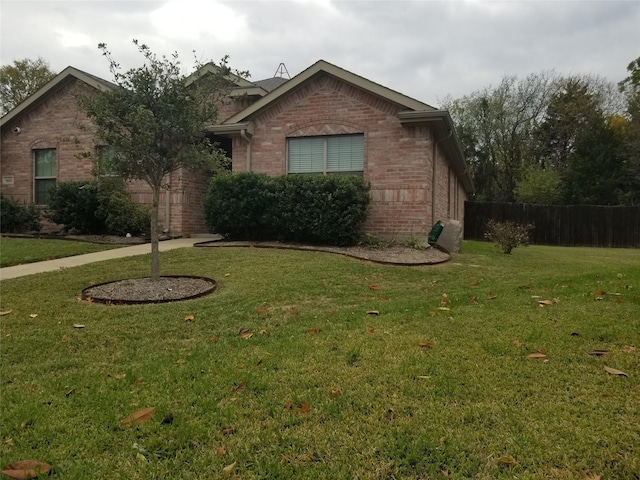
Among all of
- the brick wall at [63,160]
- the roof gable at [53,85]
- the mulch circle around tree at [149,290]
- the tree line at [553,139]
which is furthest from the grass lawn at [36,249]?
the tree line at [553,139]

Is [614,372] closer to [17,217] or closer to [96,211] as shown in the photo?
[96,211]

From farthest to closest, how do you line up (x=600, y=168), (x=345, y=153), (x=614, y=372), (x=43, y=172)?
(x=600, y=168) < (x=43, y=172) < (x=345, y=153) < (x=614, y=372)

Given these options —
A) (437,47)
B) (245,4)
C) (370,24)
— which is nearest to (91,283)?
(245,4)

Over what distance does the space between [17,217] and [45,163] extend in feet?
7.96

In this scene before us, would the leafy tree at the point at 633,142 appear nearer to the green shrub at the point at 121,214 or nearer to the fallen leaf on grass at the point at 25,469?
the green shrub at the point at 121,214

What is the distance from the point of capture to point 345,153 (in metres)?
11.7

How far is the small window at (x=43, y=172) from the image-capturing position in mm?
14695

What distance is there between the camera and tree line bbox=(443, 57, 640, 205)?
2669cm

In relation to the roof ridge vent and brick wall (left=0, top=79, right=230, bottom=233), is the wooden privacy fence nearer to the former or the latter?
the roof ridge vent

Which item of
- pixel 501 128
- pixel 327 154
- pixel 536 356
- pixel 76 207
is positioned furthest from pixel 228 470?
pixel 501 128

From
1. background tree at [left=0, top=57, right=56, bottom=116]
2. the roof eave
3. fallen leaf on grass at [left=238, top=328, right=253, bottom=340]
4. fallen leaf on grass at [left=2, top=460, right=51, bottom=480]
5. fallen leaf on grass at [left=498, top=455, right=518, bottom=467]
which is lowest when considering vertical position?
fallen leaf on grass at [left=2, top=460, right=51, bottom=480]

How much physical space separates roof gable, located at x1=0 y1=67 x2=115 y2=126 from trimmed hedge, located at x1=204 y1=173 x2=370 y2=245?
684 cm

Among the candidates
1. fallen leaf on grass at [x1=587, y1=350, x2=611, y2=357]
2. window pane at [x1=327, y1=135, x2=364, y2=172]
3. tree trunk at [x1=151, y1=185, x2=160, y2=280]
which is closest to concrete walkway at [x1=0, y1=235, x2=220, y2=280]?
tree trunk at [x1=151, y1=185, x2=160, y2=280]

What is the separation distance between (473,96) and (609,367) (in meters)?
36.2
